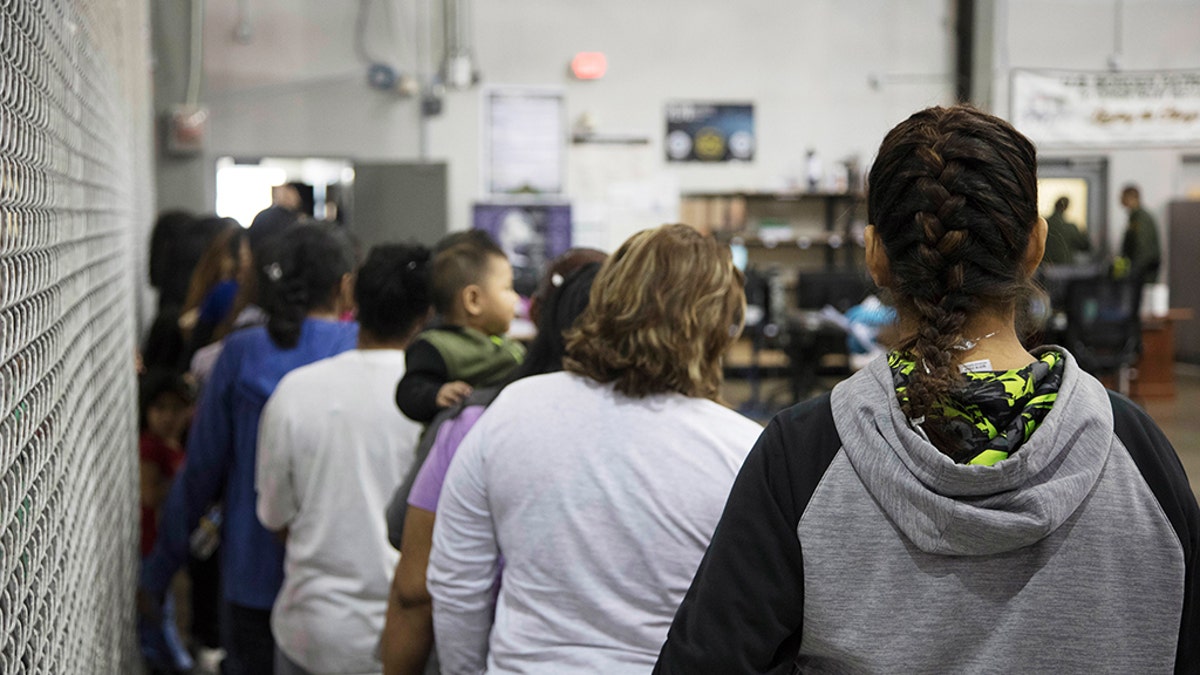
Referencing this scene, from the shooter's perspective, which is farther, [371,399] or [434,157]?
[434,157]

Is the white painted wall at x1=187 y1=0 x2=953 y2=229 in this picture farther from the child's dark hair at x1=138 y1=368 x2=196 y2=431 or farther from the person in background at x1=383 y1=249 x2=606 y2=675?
the person in background at x1=383 y1=249 x2=606 y2=675

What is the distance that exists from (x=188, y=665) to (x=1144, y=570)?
3.55m

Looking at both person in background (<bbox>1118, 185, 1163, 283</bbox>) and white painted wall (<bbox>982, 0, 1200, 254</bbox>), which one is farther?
person in background (<bbox>1118, 185, 1163, 283</bbox>)

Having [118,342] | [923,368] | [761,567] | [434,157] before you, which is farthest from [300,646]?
[434,157]

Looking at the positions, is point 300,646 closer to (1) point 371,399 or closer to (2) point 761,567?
(1) point 371,399

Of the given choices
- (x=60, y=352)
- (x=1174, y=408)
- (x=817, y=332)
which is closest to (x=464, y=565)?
(x=60, y=352)

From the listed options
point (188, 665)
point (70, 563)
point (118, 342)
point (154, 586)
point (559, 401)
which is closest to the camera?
point (70, 563)

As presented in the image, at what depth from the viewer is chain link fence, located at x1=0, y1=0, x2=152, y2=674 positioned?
3.44 feet

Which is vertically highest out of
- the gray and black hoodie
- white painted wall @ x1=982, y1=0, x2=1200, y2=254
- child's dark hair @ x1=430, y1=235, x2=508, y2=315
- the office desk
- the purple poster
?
white painted wall @ x1=982, y1=0, x2=1200, y2=254

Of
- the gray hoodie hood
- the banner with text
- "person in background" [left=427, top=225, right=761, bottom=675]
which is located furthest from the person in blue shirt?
the banner with text

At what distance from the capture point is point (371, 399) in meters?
2.44

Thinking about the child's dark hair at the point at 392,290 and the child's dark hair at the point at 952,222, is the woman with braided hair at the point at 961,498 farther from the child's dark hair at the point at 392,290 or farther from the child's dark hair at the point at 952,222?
the child's dark hair at the point at 392,290

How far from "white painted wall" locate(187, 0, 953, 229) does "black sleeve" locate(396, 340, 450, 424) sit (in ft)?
27.8

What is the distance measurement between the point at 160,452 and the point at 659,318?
9.03ft
